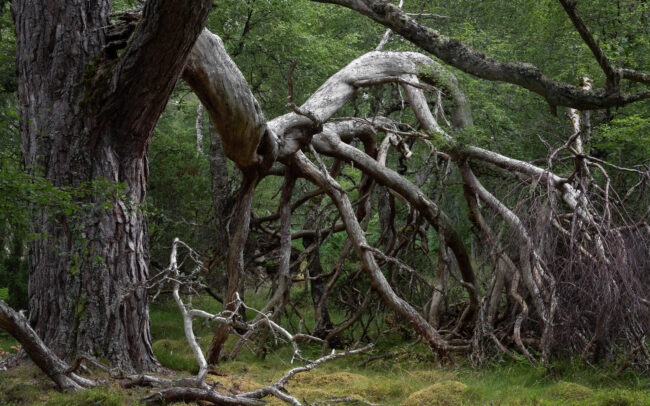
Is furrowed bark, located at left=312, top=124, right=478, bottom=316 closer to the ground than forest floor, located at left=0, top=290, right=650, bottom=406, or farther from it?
farther from it

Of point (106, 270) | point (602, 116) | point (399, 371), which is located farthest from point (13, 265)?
point (602, 116)

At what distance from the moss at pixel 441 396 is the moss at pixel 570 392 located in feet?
2.42

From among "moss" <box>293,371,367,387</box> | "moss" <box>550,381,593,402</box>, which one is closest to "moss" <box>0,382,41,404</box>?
"moss" <box>293,371,367,387</box>

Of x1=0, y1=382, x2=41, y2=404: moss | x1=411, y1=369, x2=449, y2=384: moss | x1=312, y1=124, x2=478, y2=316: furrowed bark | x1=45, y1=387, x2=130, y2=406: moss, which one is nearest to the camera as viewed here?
x1=45, y1=387, x2=130, y2=406: moss

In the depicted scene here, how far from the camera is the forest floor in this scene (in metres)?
3.93

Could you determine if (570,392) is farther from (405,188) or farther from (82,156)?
(82,156)

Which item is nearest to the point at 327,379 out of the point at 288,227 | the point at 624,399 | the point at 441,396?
the point at 441,396

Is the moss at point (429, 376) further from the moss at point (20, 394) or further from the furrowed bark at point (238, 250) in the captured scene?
the moss at point (20, 394)

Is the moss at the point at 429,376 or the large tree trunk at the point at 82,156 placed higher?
the large tree trunk at the point at 82,156

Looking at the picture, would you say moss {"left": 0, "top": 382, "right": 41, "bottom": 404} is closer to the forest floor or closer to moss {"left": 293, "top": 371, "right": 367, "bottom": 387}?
the forest floor

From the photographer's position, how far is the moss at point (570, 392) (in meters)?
4.68

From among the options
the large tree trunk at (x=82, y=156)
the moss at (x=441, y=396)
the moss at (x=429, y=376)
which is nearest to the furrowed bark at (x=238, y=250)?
the large tree trunk at (x=82, y=156)

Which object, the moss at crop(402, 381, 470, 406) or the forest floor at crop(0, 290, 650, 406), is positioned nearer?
the forest floor at crop(0, 290, 650, 406)

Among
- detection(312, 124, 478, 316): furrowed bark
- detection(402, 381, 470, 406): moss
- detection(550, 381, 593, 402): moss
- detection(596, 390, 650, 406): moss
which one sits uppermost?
detection(312, 124, 478, 316): furrowed bark
